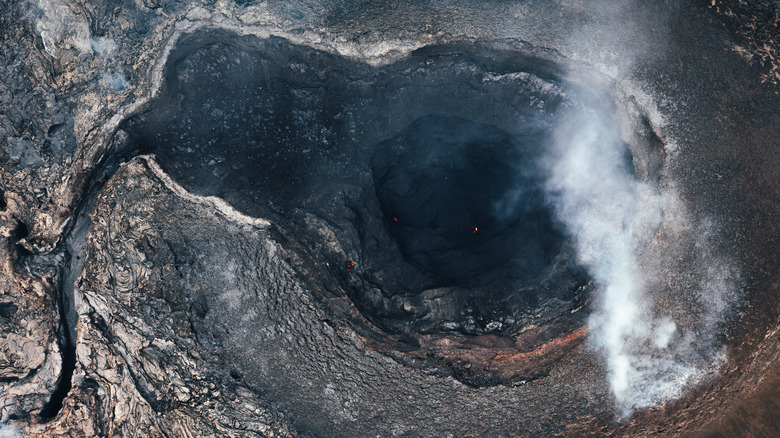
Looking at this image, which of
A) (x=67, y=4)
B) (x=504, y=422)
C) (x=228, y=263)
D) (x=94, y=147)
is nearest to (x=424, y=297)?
(x=504, y=422)

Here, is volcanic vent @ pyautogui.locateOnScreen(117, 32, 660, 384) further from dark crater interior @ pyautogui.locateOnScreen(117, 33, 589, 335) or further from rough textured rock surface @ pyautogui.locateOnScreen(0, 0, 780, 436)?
rough textured rock surface @ pyautogui.locateOnScreen(0, 0, 780, 436)

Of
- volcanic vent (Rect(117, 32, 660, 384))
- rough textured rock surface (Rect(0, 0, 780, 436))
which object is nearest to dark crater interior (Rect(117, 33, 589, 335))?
volcanic vent (Rect(117, 32, 660, 384))

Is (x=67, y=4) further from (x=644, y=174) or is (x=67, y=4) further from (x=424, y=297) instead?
(x=644, y=174)

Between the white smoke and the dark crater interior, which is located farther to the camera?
the dark crater interior

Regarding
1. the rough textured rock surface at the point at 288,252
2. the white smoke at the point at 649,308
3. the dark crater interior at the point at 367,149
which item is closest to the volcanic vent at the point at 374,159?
the dark crater interior at the point at 367,149

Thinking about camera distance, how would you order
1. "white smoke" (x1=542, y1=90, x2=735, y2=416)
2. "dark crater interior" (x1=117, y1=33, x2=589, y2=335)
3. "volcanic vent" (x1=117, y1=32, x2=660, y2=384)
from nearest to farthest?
"white smoke" (x1=542, y1=90, x2=735, y2=416)
"volcanic vent" (x1=117, y1=32, x2=660, y2=384)
"dark crater interior" (x1=117, y1=33, x2=589, y2=335)

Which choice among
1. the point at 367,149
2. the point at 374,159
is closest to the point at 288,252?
the point at 367,149

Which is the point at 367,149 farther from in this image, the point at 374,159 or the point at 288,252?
the point at 288,252
